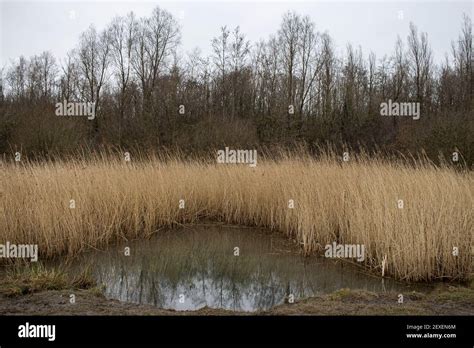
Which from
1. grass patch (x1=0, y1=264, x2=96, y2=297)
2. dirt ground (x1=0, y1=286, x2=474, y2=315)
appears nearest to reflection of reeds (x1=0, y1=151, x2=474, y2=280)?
dirt ground (x1=0, y1=286, x2=474, y2=315)

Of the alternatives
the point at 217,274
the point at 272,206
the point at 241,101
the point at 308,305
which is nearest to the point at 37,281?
the point at 217,274

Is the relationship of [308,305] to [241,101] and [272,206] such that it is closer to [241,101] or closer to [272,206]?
[272,206]

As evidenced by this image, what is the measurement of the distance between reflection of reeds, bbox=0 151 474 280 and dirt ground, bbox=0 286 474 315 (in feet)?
3.49

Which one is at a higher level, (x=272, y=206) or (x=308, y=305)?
(x=272, y=206)

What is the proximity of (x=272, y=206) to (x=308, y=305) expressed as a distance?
3925 millimetres

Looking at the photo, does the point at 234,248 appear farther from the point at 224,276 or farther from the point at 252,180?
the point at 252,180

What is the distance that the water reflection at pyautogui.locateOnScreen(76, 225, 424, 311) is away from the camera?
4.42 m

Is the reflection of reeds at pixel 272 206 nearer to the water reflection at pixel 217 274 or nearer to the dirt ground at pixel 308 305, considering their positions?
the water reflection at pixel 217 274

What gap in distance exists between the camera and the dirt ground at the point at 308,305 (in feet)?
11.4

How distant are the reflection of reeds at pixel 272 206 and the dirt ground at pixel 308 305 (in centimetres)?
106

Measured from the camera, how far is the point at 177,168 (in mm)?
8891

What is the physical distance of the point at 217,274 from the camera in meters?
5.20
